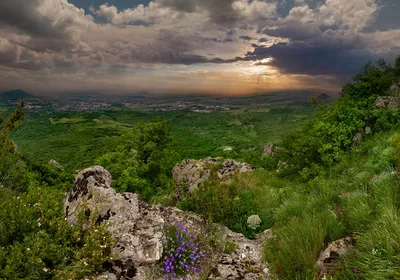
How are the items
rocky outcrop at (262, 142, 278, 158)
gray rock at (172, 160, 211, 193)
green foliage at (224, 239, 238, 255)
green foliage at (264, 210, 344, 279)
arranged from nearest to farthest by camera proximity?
1. green foliage at (264, 210, 344, 279)
2. green foliage at (224, 239, 238, 255)
3. gray rock at (172, 160, 211, 193)
4. rocky outcrop at (262, 142, 278, 158)

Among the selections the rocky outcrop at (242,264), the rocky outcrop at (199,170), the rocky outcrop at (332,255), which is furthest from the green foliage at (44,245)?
the rocky outcrop at (199,170)

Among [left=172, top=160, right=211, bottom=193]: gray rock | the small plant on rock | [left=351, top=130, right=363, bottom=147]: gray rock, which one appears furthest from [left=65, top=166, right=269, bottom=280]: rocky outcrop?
[left=172, top=160, right=211, bottom=193]: gray rock

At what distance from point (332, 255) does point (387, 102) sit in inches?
676

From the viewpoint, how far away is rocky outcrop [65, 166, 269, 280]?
5637mm

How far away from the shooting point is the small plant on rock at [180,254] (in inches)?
221

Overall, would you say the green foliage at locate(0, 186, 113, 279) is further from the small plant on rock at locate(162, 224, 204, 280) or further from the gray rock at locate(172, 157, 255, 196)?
the gray rock at locate(172, 157, 255, 196)

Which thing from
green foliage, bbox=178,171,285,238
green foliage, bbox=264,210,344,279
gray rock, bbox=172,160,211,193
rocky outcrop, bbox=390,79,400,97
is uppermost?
rocky outcrop, bbox=390,79,400,97

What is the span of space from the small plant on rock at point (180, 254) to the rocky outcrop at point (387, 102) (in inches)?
686

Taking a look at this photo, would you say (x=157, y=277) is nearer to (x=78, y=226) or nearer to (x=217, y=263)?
(x=217, y=263)

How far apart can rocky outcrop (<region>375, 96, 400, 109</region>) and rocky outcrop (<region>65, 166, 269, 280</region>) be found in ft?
50.4

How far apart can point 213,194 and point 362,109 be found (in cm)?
1486

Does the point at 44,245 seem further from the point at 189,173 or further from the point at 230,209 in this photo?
the point at 189,173

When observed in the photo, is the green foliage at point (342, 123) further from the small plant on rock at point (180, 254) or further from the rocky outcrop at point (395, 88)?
the small plant on rock at point (180, 254)

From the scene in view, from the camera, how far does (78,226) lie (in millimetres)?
5594
